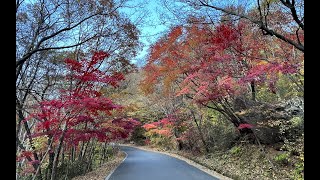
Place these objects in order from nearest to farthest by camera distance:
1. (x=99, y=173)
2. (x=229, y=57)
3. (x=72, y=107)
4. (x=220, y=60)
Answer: (x=72, y=107) → (x=229, y=57) → (x=220, y=60) → (x=99, y=173)

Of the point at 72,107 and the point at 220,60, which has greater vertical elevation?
the point at 220,60

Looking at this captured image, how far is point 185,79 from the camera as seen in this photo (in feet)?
37.4

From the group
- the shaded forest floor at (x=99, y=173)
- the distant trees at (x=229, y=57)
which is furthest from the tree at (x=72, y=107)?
the distant trees at (x=229, y=57)

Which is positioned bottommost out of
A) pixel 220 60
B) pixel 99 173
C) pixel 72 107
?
pixel 99 173

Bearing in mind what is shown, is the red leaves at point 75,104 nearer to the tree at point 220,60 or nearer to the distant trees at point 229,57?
the distant trees at point 229,57

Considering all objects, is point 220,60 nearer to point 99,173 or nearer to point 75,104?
point 75,104

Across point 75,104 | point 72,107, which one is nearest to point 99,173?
point 72,107

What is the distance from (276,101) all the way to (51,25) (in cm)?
865

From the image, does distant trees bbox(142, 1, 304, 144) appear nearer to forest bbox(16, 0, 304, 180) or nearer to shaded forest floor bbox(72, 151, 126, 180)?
forest bbox(16, 0, 304, 180)

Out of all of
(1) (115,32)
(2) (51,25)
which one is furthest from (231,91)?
(2) (51,25)

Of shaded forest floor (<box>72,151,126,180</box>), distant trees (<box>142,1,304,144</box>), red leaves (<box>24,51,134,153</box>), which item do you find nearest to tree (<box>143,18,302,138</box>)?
distant trees (<box>142,1,304,144</box>)

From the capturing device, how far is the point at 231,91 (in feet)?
34.2

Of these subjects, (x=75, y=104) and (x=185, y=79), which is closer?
(x=75, y=104)
